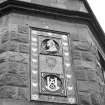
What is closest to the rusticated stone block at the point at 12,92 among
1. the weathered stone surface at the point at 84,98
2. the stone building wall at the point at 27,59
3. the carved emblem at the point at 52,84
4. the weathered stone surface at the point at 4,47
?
the stone building wall at the point at 27,59

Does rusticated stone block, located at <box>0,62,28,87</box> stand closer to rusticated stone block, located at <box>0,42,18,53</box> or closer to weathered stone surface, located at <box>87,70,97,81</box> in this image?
rusticated stone block, located at <box>0,42,18,53</box>

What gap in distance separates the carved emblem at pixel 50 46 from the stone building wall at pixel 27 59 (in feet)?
1.07

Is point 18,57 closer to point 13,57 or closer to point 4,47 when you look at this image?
point 13,57

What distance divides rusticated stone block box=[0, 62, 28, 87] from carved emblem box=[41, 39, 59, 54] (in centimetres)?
71

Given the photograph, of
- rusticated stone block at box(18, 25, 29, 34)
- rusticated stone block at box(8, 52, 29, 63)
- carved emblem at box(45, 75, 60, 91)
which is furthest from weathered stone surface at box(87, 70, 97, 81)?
rusticated stone block at box(18, 25, 29, 34)

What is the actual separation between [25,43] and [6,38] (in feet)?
1.36

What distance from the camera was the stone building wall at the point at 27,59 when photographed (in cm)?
553

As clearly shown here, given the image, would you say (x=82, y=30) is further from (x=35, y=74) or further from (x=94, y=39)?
(x=35, y=74)

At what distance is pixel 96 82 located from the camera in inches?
245

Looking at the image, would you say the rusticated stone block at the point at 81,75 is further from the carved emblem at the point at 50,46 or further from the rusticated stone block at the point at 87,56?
the carved emblem at the point at 50,46

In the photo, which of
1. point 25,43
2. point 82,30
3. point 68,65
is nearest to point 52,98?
point 68,65

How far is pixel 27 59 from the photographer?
19.5ft

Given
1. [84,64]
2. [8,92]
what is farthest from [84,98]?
[8,92]

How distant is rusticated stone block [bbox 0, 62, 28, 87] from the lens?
5570 millimetres
